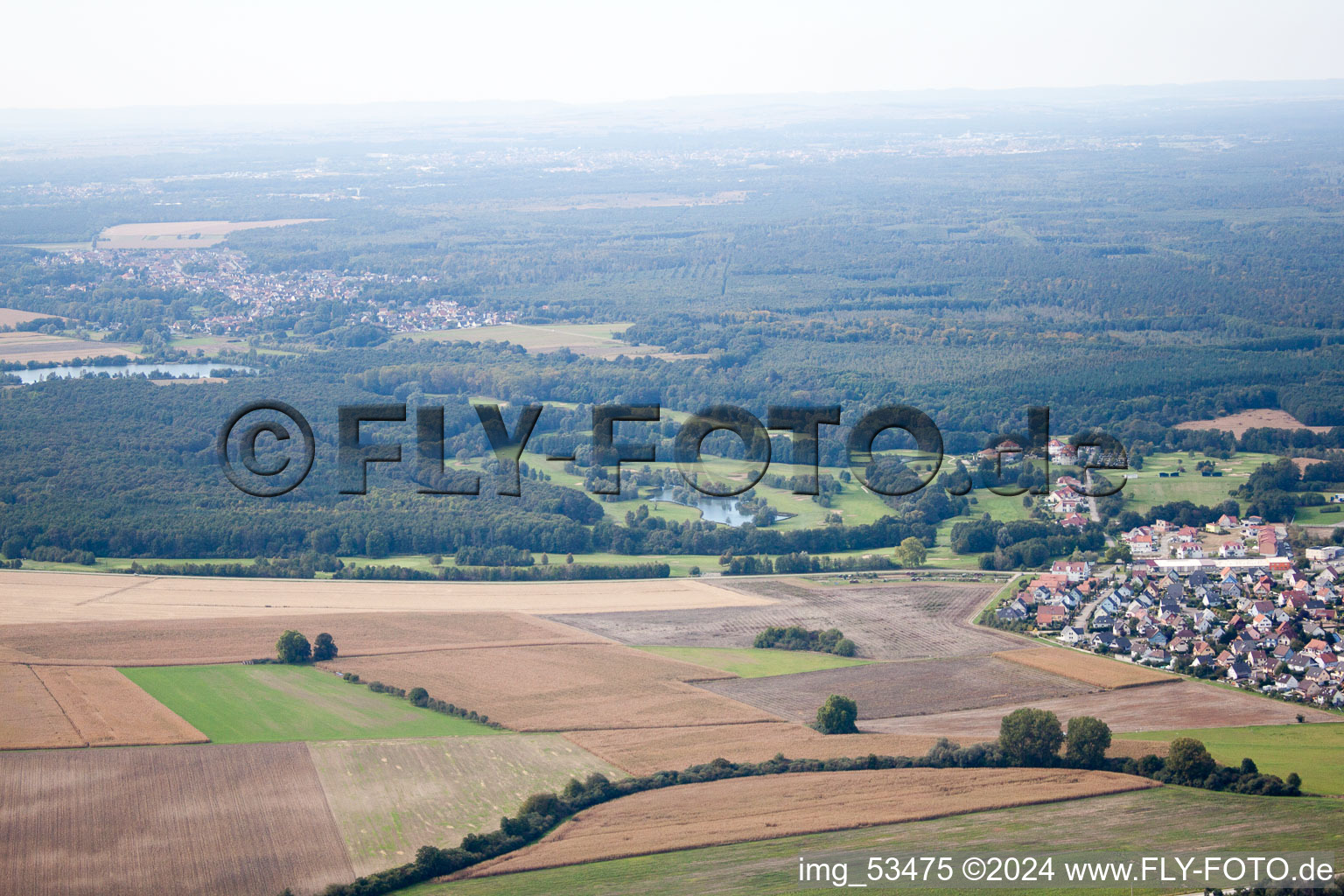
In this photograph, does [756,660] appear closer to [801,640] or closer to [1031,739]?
[801,640]

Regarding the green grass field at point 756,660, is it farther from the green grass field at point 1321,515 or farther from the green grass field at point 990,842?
the green grass field at point 1321,515

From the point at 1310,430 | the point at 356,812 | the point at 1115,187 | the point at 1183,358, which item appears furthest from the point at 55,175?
the point at 356,812

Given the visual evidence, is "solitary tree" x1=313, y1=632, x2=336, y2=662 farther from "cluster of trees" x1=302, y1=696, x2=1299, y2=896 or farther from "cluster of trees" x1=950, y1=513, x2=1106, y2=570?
"cluster of trees" x1=950, y1=513, x2=1106, y2=570

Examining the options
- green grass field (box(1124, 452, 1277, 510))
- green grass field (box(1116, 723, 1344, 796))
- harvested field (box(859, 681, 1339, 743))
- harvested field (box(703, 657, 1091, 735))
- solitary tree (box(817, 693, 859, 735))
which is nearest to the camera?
green grass field (box(1116, 723, 1344, 796))

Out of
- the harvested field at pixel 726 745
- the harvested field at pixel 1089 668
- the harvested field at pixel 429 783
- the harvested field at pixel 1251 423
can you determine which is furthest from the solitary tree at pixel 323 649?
the harvested field at pixel 1251 423

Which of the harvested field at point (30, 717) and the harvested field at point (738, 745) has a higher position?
the harvested field at point (30, 717)

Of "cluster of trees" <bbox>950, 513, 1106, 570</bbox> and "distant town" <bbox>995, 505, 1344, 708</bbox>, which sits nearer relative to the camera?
"distant town" <bbox>995, 505, 1344, 708</bbox>

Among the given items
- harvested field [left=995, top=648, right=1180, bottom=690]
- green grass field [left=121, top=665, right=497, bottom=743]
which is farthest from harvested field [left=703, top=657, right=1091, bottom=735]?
green grass field [left=121, top=665, right=497, bottom=743]

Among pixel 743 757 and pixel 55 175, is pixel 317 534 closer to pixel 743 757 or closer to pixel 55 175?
pixel 743 757

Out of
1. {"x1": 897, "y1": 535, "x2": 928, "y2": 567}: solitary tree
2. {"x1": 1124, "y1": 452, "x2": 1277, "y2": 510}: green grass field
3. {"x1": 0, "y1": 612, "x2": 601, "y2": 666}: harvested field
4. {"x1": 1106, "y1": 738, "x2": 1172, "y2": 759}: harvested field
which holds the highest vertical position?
{"x1": 1124, "y1": 452, "x2": 1277, "y2": 510}: green grass field
